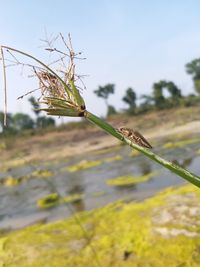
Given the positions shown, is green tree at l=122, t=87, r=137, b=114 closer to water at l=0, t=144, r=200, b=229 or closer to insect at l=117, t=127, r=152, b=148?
water at l=0, t=144, r=200, b=229

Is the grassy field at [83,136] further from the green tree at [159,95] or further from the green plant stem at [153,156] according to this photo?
the green plant stem at [153,156]

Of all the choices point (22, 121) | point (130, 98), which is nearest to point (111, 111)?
point (130, 98)

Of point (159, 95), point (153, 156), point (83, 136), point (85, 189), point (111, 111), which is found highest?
point (159, 95)

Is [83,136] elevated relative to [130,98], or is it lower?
lower

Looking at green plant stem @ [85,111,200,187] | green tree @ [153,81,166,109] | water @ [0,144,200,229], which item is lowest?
water @ [0,144,200,229]

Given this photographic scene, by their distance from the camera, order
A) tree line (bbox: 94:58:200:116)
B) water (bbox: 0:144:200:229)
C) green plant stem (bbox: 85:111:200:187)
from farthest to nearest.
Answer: tree line (bbox: 94:58:200:116), water (bbox: 0:144:200:229), green plant stem (bbox: 85:111:200:187)

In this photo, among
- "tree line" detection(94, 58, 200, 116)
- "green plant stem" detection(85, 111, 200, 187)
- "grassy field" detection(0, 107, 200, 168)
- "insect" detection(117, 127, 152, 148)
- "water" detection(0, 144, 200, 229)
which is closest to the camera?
"green plant stem" detection(85, 111, 200, 187)

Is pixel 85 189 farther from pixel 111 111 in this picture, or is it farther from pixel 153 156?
pixel 111 111

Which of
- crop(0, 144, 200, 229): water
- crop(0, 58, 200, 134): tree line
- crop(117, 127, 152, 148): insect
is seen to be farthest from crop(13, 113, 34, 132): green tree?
crop(117, 127, 152, 148): insect

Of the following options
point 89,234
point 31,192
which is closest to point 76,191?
point 31,192
